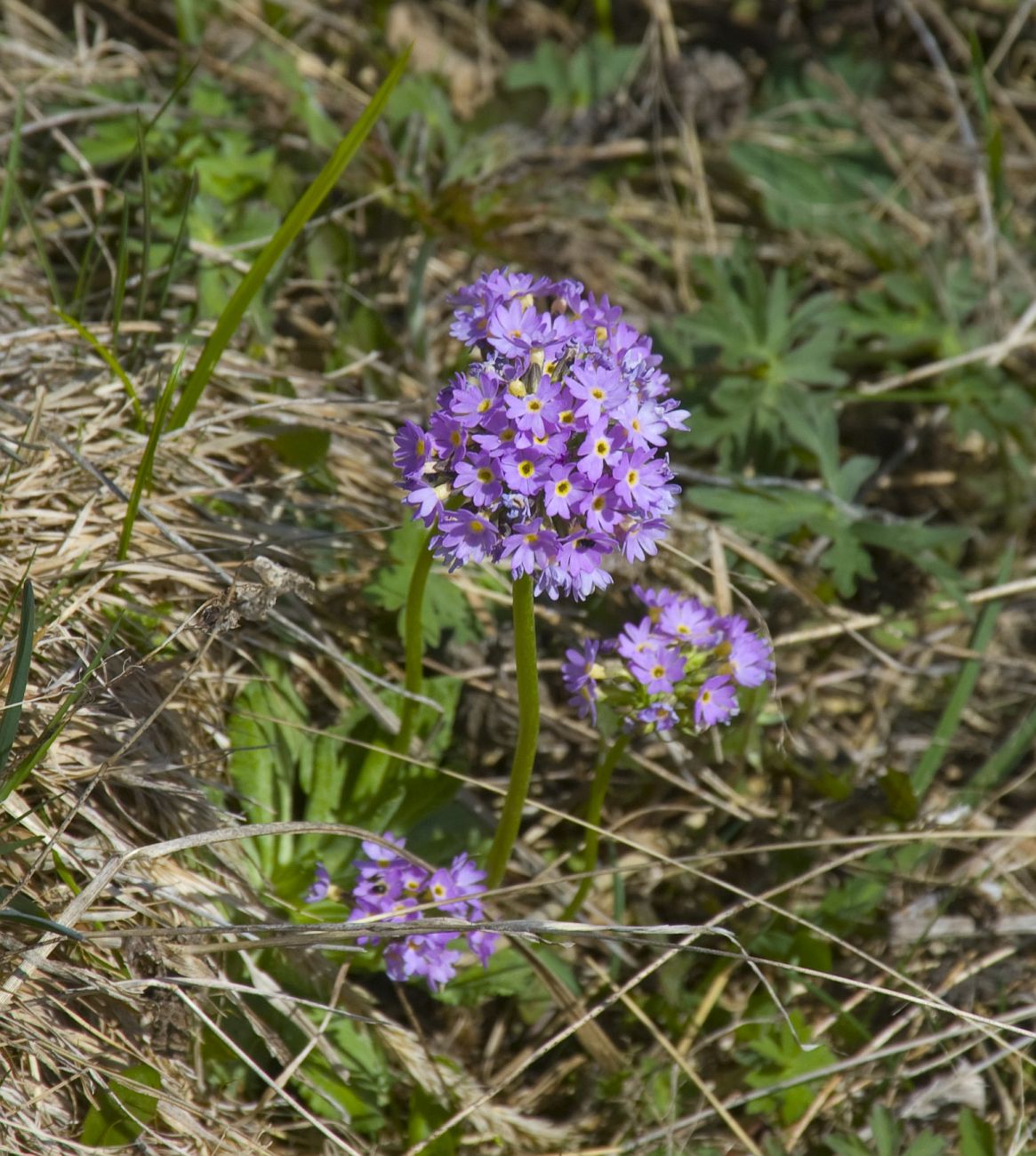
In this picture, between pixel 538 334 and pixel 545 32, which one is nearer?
pixel 538 334

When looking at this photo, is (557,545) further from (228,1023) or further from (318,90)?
(318,90)

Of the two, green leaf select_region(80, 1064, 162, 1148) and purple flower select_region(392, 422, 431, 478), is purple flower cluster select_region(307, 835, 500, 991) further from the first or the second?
purple flower select_region(392, 422, 431, 478)

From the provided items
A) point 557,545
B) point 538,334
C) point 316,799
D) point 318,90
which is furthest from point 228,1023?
point 318,90

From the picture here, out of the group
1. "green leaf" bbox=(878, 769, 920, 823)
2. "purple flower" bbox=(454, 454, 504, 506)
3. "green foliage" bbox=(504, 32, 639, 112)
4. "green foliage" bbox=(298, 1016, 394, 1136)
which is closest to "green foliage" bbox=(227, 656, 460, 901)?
"green foliage" bbox=(298, 1016, 394, 1136)

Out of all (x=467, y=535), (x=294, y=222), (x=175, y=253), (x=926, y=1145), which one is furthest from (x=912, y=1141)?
(x=175, y=253)

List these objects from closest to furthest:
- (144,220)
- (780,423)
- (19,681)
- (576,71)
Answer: (19,681) → (144,220) → (780,423) → (576,71)

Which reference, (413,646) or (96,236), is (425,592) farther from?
(96,236)
